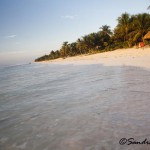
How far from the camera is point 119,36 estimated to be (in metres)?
52.5

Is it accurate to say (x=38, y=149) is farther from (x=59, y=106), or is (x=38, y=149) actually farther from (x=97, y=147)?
(x=59, y=106)

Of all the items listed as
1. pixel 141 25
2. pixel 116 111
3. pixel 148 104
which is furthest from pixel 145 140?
pixel 141 25

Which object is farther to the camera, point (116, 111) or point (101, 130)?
point (116, 111)

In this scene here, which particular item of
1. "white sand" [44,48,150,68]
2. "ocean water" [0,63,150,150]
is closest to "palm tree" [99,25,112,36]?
"white sand" [44,48,150,68]

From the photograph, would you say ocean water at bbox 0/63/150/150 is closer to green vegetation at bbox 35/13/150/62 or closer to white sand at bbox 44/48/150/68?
white sand at bbox 44/48/150/68

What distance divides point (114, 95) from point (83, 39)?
218 feet

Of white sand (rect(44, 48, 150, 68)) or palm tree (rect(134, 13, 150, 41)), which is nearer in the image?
white sand (rect(44, 48, 150, 68))

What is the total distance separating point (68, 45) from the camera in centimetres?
9225

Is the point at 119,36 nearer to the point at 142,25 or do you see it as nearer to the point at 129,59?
the point at 142,25

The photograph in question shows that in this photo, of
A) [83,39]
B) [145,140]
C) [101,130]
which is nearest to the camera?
[145,140]

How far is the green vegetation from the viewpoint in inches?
1581

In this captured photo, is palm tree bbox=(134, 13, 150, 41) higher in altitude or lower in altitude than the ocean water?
higher
